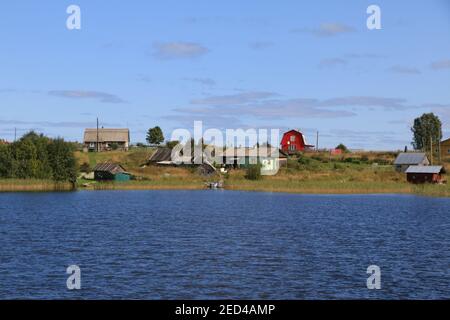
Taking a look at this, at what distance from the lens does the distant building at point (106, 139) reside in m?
→ 163

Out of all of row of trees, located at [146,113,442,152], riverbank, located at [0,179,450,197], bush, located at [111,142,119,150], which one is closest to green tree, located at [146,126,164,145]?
row of trees, located at [146,113,442,152]

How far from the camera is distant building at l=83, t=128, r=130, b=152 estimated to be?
535 feet

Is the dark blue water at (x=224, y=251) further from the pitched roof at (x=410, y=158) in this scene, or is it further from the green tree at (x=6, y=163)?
the pitched roof at (x=410, y=158)

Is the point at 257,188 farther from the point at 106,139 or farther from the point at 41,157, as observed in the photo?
the point at 106,139

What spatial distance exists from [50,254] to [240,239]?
1287 centimetres

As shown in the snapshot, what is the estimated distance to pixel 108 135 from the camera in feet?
542

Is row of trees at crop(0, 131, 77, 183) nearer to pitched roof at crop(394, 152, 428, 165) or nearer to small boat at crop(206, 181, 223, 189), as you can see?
small boat at crop(206, 181, 223, 189)

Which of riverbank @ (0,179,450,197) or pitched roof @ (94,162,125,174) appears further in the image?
pitched roof @ (94,162,125,174)

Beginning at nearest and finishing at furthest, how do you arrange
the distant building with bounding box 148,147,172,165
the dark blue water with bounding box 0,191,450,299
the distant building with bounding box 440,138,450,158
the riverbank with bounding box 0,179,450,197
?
the dark blue water with bounding box 0,191,450,299
the riverbank with bounding box 0,179,450,197
the distant building with bounding box 148,147,172,165
the distant building with bounding box 440,138,450,158

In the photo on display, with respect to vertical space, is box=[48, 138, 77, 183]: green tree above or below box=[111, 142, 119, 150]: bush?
below

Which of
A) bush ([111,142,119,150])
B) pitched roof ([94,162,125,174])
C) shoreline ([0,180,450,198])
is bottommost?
shoreline ([0,180,450,198])

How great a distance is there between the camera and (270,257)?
3278 cm

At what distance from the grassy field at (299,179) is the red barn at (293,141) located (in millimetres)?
11700
